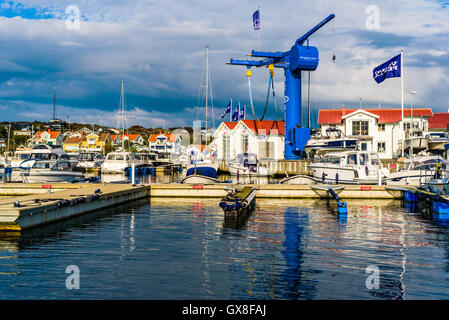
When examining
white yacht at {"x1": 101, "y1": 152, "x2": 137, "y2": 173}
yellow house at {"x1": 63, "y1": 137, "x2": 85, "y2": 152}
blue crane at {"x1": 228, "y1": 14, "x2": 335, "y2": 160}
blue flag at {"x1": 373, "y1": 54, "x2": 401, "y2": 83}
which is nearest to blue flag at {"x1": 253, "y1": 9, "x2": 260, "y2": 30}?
blue crane at {"x1": 228, "y1": 14, "x2": 335, "y2": 160}

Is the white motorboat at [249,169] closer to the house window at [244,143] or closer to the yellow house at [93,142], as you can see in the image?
the house window at [244,143]

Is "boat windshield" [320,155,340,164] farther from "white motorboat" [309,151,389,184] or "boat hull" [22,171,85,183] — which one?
"boat hull" [22,171,85,183]

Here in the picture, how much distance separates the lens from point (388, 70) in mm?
37375

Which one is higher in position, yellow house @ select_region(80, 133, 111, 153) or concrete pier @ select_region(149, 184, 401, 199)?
yellow house @ select_region(80, 133, 111, 153)

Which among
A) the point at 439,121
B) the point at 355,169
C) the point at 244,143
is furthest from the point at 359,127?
Answer: the point at 355,169

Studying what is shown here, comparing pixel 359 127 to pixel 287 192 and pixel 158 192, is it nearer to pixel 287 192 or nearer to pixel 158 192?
pixel 287 192

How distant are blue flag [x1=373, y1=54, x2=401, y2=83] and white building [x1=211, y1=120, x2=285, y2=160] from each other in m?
29.1

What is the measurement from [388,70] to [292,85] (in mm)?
19701

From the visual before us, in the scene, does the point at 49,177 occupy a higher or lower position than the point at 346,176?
lower

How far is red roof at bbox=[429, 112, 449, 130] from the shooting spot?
7175 cm

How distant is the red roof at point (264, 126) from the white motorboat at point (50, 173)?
36.3 meters

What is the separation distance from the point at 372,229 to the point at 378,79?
79.5 ft

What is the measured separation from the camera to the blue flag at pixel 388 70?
3662cm
